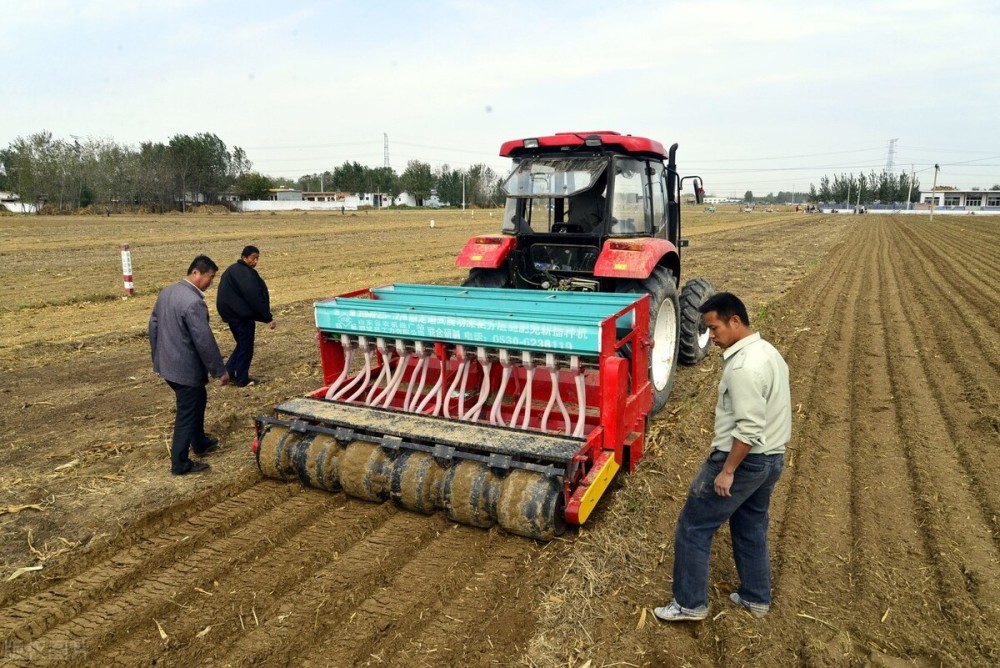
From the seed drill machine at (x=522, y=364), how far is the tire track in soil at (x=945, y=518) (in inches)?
67.5

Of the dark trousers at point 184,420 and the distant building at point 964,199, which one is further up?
the distant building at point 964,199

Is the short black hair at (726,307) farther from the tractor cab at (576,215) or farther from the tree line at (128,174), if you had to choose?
the tree line at (128,174)

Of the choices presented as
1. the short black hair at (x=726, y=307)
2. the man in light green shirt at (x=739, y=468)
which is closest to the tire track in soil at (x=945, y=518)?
the man in light green shirt at (x=739, y=468)

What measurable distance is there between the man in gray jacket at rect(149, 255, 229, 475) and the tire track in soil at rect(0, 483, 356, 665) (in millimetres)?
717

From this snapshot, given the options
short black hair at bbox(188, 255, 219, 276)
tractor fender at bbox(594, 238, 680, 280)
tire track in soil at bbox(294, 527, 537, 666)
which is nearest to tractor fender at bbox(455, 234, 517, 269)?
tractor fender at bbox(594, 238, 680, 280)

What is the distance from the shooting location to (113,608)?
3.08 m

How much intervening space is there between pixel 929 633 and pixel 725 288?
10836mm

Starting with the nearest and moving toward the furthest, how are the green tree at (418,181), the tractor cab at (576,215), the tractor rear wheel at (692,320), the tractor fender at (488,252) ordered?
the tractor cab at (576,215), the tractor fender at (488,252), the tractor rear wheel at (692,320), the green tree at (418,181)

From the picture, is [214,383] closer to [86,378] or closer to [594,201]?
[86,378]

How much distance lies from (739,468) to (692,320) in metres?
3.81

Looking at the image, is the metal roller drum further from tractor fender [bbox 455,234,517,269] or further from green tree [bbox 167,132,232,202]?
green tree [bbox 167,132,232,202]

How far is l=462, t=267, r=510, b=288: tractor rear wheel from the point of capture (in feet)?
20.0

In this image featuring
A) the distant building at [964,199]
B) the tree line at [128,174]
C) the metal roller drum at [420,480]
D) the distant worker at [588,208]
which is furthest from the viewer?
the distant building at [964,199]

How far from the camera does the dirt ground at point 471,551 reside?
2855 mm
